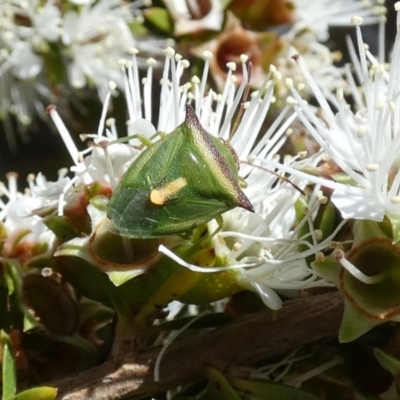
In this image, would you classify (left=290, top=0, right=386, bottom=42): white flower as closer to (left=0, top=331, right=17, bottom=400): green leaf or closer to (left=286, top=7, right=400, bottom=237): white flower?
(left=286, top=7, right=400, bottom=237): white flower

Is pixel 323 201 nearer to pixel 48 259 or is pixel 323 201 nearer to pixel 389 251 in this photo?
pixel 389 251

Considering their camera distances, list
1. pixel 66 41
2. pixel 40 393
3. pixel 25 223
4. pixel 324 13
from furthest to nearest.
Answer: pixel 324 13 → pixel 66 41 → pixel 25 223 → pixel 40 393

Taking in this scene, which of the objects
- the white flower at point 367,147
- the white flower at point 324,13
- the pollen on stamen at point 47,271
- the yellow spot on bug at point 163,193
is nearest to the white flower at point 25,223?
the pollen on stamen at point 47,271

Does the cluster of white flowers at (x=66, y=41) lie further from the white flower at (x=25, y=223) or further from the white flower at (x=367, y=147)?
the white flower at (x=367, y=147)

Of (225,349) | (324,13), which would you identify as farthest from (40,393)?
(324,13)

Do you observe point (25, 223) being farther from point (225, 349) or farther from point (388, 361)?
point (388, 361)

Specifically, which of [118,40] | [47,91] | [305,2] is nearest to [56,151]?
[47,91]
